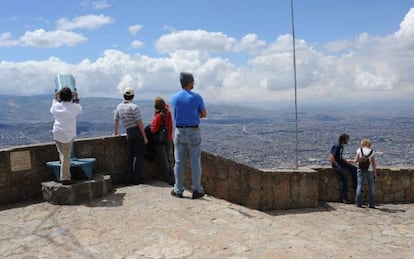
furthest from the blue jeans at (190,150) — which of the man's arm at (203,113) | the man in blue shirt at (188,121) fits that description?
the man's arm at (203,113)

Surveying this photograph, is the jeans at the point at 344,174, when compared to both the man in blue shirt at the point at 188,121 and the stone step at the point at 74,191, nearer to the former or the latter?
the man in blue shirt at the point at 188,121

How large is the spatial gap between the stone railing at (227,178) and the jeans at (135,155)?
9.4 inches

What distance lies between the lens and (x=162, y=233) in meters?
4.59

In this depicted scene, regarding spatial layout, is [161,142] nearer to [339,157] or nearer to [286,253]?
[286,253]

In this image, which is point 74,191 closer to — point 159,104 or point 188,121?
point 188,121

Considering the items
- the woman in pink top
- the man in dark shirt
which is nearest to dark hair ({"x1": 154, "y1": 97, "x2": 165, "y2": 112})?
the woman in pink top

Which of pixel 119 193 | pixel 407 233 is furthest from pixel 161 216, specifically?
pixel 407 233

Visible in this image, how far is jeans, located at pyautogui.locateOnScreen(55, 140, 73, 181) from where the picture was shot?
588cm

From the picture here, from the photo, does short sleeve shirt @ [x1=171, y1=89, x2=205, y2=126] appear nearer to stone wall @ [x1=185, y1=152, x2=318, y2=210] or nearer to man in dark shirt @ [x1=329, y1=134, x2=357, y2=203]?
stone wall @ [x1=185, y1=152, x2=318, y2=210]

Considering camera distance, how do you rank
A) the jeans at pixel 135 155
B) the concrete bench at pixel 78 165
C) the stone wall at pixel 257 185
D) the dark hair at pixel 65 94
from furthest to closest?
1. the stone wall at pixel 257 185
2. the jeans at pixel 135 155
3. the concrete bench at pixel 78 165
4. the dark hair at pixel 65 94

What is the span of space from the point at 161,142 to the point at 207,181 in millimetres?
1460

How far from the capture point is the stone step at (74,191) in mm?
5867

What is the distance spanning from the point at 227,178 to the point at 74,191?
3296 mm

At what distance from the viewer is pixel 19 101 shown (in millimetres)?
147500
